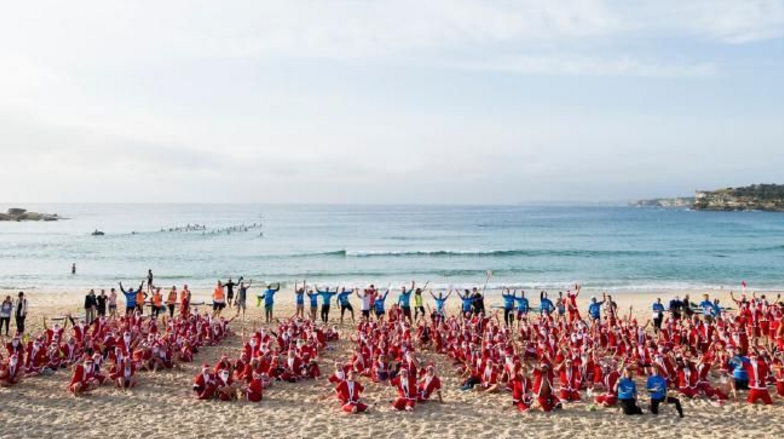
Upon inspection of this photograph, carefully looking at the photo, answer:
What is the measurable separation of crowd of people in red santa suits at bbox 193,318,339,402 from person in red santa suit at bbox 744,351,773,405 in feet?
26.6

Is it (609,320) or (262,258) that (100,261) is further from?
(609,320)

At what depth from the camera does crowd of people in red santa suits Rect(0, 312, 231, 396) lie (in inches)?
446

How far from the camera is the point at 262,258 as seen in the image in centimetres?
5056

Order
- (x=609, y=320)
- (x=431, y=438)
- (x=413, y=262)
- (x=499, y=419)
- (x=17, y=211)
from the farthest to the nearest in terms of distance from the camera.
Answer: (x=17, y=211) < (x=413, y=262) < (x=609, y=320) < (x=499, y=419) < (x=431, y=438)

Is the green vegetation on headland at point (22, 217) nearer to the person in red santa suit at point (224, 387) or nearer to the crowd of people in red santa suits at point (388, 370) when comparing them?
the crowd of people in red santa suits at point (388, 370)

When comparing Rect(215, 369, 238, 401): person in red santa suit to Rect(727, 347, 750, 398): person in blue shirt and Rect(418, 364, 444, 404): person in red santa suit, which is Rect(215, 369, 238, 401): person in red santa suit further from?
Rect(727, 347, 750, 398): person in blue shirt

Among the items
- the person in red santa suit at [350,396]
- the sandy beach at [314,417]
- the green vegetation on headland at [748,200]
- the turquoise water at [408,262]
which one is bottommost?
the turquoise water at [408,262]

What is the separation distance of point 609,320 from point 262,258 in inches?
1527

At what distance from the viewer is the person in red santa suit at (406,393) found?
10242 mm

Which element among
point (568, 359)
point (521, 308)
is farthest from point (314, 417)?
point (521, 308)

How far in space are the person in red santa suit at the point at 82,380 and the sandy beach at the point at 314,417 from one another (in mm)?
172

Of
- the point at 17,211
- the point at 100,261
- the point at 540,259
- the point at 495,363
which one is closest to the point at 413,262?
the point at 540,259

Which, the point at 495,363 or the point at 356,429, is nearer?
the point at 356,429

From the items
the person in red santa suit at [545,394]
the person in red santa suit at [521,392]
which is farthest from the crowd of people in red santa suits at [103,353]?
the person in red santa suit at [545,394]
